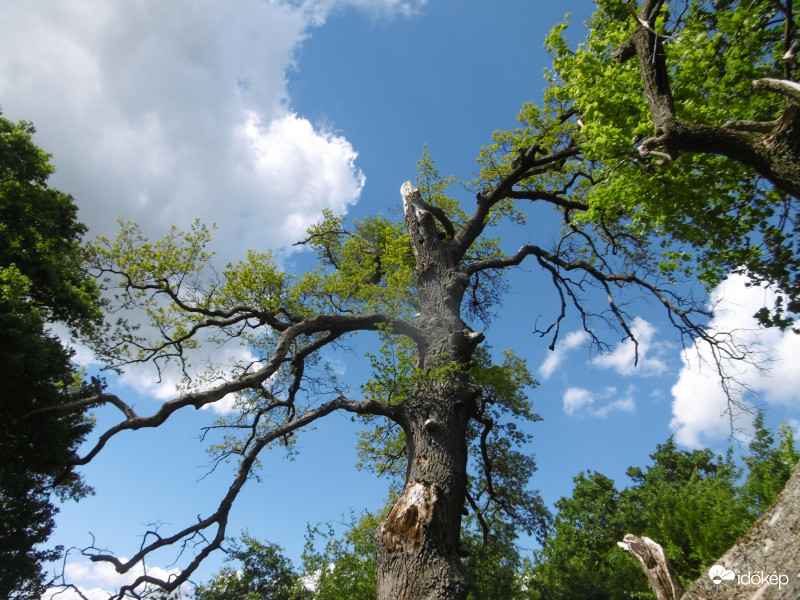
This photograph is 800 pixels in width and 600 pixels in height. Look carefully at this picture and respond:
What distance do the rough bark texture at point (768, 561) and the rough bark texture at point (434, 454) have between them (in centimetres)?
263

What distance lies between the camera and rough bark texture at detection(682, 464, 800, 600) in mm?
2596

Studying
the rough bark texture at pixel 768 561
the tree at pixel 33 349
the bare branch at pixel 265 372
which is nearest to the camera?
the rough bark texture at pixel 768 561

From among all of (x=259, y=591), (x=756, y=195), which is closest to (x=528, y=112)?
(x=756, y=195)

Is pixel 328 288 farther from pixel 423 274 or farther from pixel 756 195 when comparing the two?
pixel 756 195

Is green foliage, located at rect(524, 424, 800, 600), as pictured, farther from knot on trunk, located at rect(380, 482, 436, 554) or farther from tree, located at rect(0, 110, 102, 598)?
tree, located at rect(0, 110, 102, 598)

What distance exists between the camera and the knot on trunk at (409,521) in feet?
16.4

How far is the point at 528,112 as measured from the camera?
10.7 m

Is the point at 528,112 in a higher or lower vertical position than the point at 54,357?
higher

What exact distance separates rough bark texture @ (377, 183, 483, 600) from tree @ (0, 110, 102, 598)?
4.29 meters

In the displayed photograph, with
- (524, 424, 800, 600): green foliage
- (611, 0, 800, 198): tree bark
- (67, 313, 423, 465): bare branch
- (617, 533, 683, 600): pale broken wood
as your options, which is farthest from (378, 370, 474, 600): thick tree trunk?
(524, 424, 800, 600): green foliage

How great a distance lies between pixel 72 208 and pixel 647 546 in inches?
648

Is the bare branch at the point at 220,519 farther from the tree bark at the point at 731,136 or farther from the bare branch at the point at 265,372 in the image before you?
the tree bark at the point at 731,136

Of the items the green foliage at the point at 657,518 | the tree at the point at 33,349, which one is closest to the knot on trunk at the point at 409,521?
the tree at the point at 33,349

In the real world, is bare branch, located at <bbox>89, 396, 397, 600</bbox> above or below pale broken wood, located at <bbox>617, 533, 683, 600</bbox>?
above
